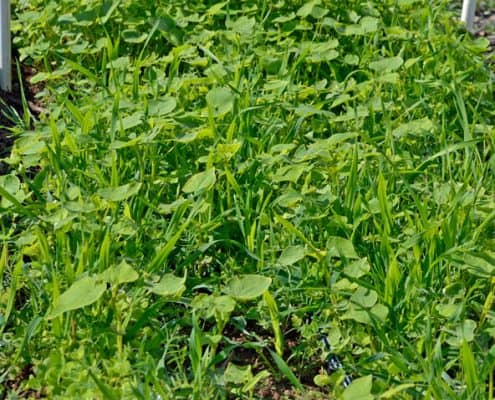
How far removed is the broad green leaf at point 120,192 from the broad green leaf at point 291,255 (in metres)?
0.44

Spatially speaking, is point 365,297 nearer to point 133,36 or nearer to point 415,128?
point 415,128

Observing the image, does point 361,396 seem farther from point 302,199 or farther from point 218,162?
point 218,162

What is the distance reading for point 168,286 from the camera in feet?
8.77

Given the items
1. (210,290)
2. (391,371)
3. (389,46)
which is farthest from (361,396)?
(389,46)

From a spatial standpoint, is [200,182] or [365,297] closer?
[365,297]

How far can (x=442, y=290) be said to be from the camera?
2.82 meters

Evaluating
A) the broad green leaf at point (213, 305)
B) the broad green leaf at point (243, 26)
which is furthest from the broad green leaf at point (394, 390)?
the broad green leaf at point (243, 26)

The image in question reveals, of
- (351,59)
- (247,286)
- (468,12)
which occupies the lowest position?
(468,12)

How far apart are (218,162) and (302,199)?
338 mm

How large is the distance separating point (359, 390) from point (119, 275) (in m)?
0.64

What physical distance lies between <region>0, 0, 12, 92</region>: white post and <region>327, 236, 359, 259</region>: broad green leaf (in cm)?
172

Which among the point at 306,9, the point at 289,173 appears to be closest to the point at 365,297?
the point at 289,173

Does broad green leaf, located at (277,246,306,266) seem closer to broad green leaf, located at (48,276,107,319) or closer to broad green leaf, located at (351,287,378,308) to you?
broad green leaf, located at (351,287,378,308)

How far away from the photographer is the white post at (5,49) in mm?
3920
